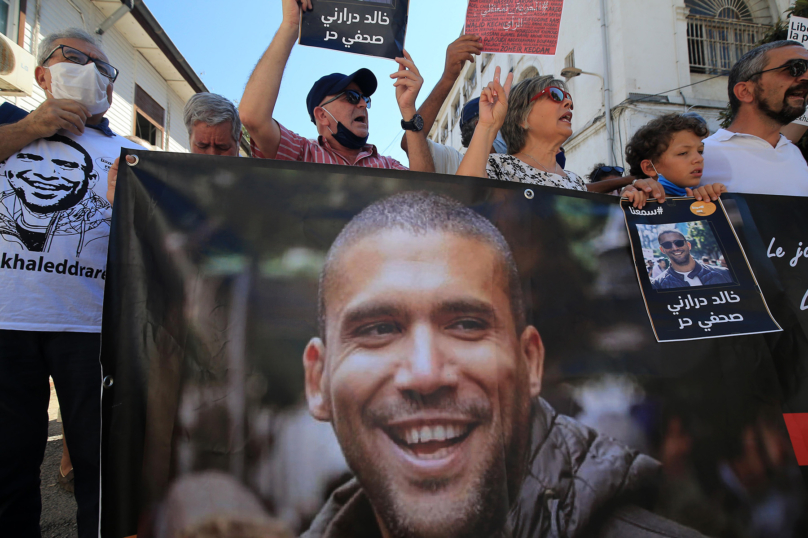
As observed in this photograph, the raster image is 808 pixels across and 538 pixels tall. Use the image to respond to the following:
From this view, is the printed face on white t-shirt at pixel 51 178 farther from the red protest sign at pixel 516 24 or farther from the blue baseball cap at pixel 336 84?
the red protest sign at pixel 516 24

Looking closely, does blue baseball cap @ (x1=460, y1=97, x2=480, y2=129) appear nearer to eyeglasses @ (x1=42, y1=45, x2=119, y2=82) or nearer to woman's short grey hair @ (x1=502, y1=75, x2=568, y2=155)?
woman's short grey hair @ (x1=502, y1=75, x2=568, y2=155)

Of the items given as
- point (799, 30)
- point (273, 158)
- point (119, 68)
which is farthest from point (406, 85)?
point (119, 68)

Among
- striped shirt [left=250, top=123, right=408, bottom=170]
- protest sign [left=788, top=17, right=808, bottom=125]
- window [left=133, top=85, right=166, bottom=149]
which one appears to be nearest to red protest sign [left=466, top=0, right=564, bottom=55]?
striped shirt [left=250, top=123, right=408, bottom=170]

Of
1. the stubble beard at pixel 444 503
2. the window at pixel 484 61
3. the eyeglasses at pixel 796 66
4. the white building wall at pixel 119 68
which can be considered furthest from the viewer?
the window at pixel 484 61

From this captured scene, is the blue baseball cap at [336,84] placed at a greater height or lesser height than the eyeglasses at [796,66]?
lesser

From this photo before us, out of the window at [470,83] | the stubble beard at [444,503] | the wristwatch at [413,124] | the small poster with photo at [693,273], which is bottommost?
the stubble beard at [444,503]

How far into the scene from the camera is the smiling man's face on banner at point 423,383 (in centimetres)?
143

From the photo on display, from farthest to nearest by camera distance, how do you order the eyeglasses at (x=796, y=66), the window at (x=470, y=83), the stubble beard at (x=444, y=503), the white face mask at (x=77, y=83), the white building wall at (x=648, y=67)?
1. the window at (x=470, y=83)
2. the white building wall at (x=648, y=67)
3. the eyeglasses at (x=796, y=66)
4. the white face mask at (x=77, y=83)
5. the stubble beard at (x=444, y=503)

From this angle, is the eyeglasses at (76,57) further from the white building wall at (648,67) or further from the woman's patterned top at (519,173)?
the white building wall at (648,67)

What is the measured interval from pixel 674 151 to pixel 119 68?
10.0m

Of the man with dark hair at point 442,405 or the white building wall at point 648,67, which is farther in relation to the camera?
the white building wall at point 648,67

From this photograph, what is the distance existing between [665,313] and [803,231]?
911 millimetres

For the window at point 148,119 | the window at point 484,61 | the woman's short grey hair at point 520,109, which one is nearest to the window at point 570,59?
the window at point 484,61

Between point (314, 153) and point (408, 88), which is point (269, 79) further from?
point (408, 88)
